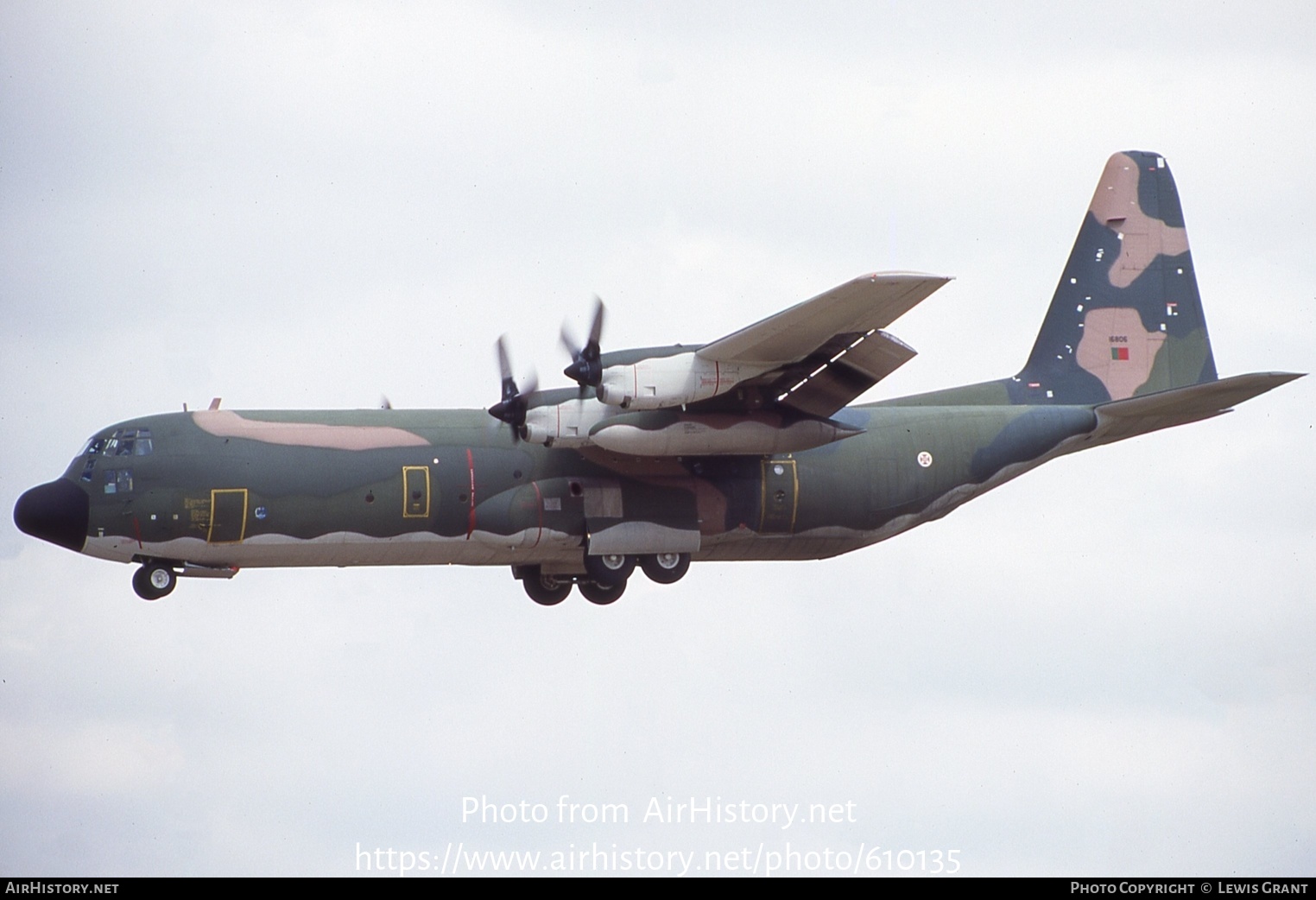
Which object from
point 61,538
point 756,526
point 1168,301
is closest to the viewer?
point 61,538

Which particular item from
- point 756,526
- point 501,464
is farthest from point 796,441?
point 501,464

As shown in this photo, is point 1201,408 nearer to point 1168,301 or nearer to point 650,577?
point 1168,301

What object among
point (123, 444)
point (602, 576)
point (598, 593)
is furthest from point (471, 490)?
point (123, 444)

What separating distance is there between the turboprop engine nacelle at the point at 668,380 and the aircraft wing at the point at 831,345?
170mm

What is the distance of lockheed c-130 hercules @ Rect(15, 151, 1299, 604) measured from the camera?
25438 millimetres

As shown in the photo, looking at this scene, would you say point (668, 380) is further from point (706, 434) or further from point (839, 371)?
point (839, 371)

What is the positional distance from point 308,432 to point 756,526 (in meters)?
6.34

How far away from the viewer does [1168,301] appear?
30.9m

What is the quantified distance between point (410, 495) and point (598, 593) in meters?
3.69

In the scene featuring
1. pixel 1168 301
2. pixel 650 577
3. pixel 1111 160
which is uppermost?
pixel 1111 160

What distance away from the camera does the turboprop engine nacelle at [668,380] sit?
81.6ft

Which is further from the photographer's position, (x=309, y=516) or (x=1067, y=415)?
(x=1067, y=415)

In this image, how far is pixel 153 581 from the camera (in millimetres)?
26188

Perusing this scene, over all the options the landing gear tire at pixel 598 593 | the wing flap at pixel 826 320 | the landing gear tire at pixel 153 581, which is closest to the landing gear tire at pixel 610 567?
the landing gear tire at pixel 598 593
